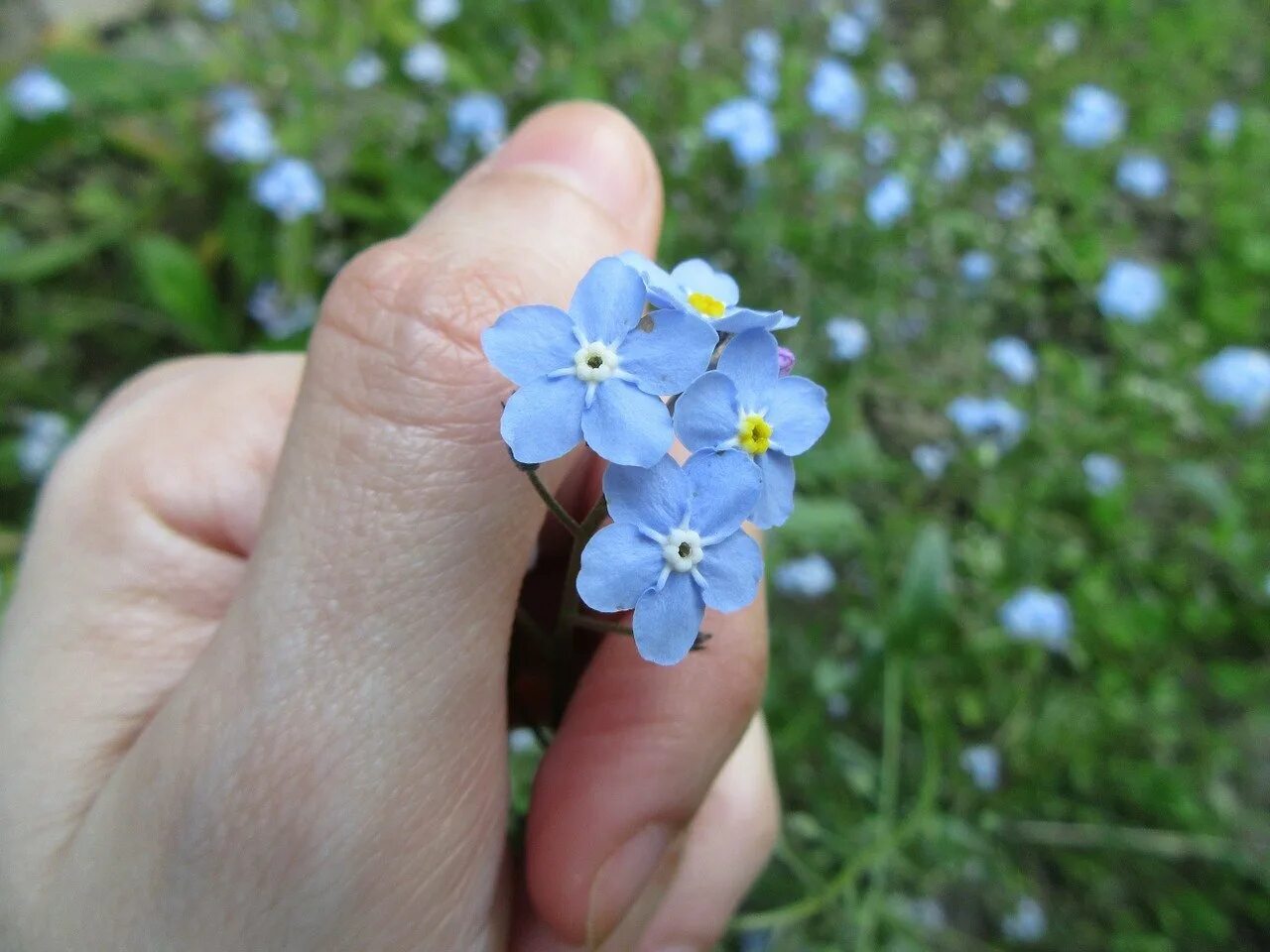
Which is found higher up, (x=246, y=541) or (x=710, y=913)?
(x=246, y=541)

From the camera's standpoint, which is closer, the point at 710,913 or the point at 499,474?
the point at 499,474

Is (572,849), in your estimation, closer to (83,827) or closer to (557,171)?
(83,827)

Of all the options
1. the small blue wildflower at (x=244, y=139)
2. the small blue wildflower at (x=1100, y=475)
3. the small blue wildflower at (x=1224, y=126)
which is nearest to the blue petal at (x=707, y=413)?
the small blue wildflower at (x=1100, y=475)

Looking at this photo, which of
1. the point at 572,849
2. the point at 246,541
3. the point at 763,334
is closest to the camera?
the point at 763,334

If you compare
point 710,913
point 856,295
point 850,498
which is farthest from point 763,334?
point 856,295

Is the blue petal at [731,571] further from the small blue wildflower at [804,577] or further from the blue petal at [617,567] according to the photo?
the small blue wildflower at [804,577]

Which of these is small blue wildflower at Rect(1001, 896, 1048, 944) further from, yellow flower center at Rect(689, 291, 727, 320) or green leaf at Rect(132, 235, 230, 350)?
green leaf at Rect(132, 235, 230, 350)

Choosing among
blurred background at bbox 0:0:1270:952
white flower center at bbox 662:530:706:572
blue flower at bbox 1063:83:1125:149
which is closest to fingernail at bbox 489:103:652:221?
white flower center at bbox 662:530:706:572
